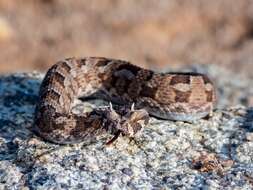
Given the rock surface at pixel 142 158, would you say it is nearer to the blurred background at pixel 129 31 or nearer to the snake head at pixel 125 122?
the snake head at pixel 125 122

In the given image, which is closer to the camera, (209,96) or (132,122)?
(132,122)

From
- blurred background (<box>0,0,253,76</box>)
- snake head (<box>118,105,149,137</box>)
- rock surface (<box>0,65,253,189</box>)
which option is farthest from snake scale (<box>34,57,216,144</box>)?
blurred background (<box>0,0,253,76</box>)

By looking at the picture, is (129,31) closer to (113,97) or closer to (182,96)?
(113,97)


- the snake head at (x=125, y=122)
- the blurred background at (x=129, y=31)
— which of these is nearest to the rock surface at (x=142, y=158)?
the snake head at (x=125, y=122)

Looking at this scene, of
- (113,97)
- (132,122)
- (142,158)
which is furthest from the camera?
(113,97)

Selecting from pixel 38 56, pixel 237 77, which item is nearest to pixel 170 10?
pixel 38 56

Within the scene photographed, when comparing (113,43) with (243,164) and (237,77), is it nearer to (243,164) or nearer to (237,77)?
(237,77)

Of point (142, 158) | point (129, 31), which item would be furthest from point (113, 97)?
point (129, 31)

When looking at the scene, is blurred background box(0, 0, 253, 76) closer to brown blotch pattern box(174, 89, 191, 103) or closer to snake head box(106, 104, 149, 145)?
brown blotch pattern box(174, 89, 191, 103)
